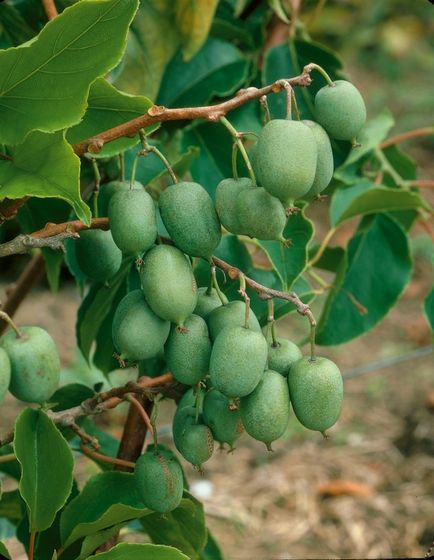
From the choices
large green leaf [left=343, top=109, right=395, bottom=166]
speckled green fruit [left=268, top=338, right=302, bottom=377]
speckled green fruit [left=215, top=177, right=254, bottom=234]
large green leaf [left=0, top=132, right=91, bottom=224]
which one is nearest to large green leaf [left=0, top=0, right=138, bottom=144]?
large green leaf [left=0, top=132, right=91, bottom=224]

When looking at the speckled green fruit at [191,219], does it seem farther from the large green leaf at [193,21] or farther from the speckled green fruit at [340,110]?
the large green leaf at [193,21]

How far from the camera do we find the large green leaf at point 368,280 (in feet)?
4.12

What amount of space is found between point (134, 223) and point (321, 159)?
0.14m

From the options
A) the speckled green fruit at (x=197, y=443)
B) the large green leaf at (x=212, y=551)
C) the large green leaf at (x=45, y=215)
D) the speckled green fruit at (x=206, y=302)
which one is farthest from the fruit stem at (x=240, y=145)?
the large green leaf at (x=212, y=551)

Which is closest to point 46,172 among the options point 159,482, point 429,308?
point 159,482

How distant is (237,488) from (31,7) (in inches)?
59.7

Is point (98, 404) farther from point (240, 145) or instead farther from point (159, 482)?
point (240, 145)

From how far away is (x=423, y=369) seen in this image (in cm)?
288

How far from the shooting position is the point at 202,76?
127 cm

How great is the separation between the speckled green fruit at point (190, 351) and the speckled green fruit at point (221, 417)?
0.04 metres

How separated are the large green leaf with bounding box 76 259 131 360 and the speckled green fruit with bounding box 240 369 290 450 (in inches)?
13.5

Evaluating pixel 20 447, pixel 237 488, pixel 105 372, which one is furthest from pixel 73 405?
pixel 237 488

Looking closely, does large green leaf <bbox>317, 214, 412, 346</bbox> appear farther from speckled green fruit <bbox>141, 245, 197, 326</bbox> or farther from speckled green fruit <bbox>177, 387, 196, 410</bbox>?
speckled green fruit <bbox>141, 245, 197, 326</bbox>

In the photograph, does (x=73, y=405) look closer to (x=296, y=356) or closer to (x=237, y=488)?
(x=296, y=356)
